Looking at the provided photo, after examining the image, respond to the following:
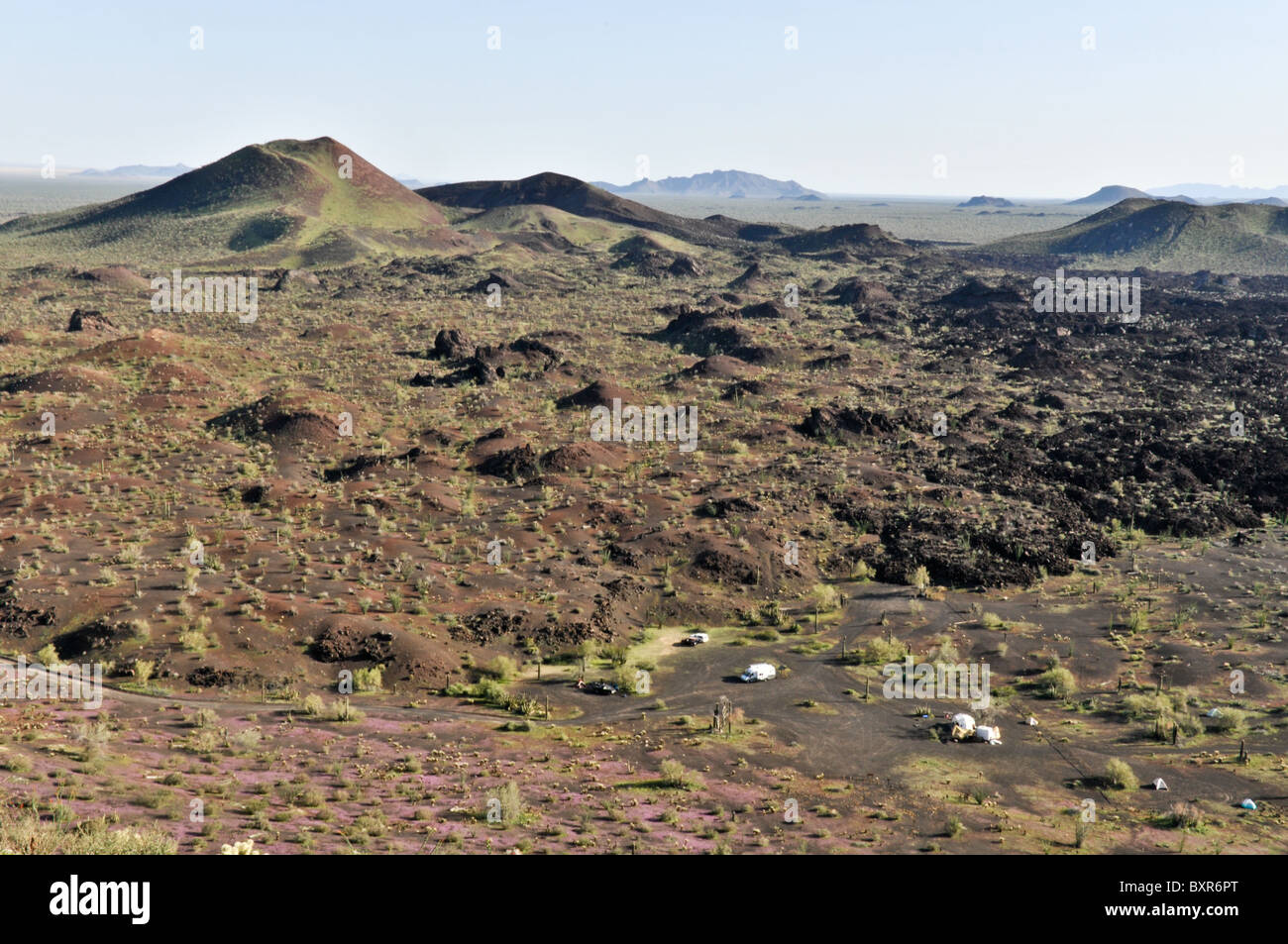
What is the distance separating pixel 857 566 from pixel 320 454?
95.6ft

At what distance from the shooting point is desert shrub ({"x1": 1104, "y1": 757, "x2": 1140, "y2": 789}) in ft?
71.9

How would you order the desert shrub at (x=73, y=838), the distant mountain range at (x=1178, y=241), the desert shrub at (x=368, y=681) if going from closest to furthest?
the desert shrub at (x=73, y=838), the desert shrub at (x=368, y=681), the distant mountain range at (x=1178, y=241)

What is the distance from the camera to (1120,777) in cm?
2203

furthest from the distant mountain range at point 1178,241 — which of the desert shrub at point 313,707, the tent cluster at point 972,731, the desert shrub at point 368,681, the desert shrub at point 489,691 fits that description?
the desert shrub at point 313,707

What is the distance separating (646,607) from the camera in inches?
1305

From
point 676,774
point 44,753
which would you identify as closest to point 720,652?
point 676,774

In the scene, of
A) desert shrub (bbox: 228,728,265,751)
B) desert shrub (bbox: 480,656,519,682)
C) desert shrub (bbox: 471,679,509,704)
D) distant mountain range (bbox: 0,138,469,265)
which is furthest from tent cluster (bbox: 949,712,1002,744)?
distant mountain range (bbox: 0,138,469,265)

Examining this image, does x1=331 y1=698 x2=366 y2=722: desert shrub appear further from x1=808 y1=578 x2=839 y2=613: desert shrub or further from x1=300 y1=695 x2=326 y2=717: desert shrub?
x1=808 y1=578 x2=839 y2=613: desert shrub

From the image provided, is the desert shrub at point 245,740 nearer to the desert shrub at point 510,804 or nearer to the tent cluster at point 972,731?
the desert shrub at point 510,804

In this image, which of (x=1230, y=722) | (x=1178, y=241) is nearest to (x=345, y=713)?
(x=1230, y=722)

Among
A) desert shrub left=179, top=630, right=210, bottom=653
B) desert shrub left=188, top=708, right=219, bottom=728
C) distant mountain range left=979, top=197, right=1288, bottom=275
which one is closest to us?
desert shrub left=188, top=708, right=219, bottom=728

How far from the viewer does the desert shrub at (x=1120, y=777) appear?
21922 mm

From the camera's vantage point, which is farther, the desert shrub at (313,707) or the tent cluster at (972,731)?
the tent cluster at (972,731)

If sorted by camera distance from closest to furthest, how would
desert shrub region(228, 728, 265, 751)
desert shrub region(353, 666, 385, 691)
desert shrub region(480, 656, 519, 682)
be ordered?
desert shrub region(228, 728, 265, 751) → desert shrub region(353, 666, 385, 691) → desert shrub region(480, 656, 519, 682)
